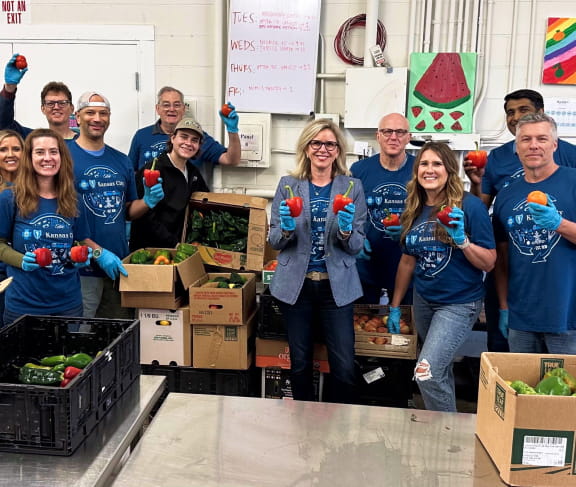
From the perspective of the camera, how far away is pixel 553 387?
1.40 metres

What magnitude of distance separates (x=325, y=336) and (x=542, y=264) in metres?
1.02

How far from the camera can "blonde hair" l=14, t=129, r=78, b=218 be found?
2.41m

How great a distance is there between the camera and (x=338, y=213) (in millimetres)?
2611

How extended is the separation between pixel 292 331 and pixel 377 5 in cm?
256

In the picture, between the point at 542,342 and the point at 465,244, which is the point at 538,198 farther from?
the point at 542,342

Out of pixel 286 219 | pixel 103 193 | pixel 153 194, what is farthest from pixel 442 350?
pixel 103 193

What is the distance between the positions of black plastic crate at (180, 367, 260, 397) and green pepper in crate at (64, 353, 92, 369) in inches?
67.5

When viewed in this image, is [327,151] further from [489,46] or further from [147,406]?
[489,46]

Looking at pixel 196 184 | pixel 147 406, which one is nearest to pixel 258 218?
pixel 196 184

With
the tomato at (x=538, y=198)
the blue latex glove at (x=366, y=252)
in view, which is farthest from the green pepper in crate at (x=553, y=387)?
the blue latex glove at (x=366, y=252)

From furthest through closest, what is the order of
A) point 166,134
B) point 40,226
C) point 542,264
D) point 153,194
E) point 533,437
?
point 166,134, point 153,194, point 40,226, point 542,264, point 533,437

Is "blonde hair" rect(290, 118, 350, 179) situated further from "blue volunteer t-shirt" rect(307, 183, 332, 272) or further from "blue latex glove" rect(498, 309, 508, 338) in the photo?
"blue latex glove" rect(498, 309, 508, 338)

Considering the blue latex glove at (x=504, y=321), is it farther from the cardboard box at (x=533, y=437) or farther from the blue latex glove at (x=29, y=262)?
the blue latex glove at (x=29, y=262)

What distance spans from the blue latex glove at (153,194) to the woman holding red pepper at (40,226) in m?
0.77
